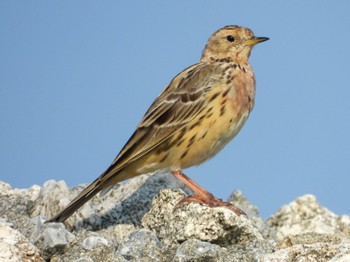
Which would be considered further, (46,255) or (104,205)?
(104,205)

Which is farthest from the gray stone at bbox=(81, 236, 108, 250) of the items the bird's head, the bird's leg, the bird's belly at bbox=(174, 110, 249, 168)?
the bird's head

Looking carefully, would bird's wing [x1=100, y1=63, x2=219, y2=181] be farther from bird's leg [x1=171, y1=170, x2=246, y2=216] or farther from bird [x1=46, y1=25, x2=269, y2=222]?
bird's leg [x1=171, y1=170, x2=246, y2=216]

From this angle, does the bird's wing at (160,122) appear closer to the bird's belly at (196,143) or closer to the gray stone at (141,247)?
the bird's belly at (196,143)

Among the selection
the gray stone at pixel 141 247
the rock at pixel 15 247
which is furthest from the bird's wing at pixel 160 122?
the rock at pixel 15 247

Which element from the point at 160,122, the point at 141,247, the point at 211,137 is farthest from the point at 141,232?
the point at 160,122

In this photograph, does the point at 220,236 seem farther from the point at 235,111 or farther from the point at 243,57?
the point at 243,57

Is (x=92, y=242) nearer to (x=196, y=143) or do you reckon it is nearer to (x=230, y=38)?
(x=196, y=143)

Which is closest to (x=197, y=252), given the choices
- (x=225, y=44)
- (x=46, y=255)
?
(x=46, y=255)
